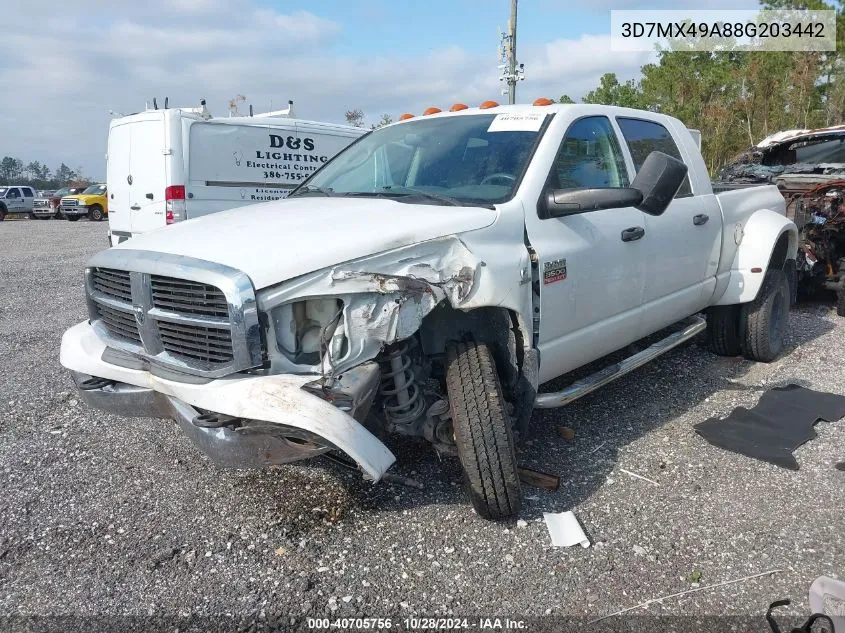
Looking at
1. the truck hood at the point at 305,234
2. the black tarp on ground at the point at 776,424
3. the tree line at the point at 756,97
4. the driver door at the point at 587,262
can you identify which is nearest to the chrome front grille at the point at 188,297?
the truck hood at the point at 305,234

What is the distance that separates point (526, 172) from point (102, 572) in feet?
Result: 8.57

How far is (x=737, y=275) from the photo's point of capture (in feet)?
16.7

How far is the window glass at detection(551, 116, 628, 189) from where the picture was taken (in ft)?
11.8

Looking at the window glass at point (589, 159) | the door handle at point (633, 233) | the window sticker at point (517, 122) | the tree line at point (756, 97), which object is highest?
the tree line at point (756, 97)

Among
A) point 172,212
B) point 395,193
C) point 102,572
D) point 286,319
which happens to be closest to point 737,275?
point 395,193

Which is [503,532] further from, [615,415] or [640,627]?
[615,415]

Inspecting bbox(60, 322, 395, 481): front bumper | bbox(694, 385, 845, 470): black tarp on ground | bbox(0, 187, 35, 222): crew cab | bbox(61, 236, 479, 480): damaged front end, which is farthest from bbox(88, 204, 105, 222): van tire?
bbox(694, 385, 845, 470): black tarp on ground

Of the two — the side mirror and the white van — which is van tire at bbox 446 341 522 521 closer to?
the side mirror

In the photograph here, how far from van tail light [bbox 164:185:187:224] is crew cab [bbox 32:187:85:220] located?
918 inches

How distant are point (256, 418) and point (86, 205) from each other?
96.0 feet

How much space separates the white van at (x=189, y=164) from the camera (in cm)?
900

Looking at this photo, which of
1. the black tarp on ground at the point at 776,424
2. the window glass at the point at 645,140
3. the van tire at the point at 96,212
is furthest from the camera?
the van tire at the point at 96,212

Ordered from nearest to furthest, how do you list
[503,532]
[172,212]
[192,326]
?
[192,326]
[503,532]
[172,212]

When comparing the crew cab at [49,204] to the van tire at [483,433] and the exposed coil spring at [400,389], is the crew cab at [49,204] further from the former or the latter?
the van tire at [483,433]
